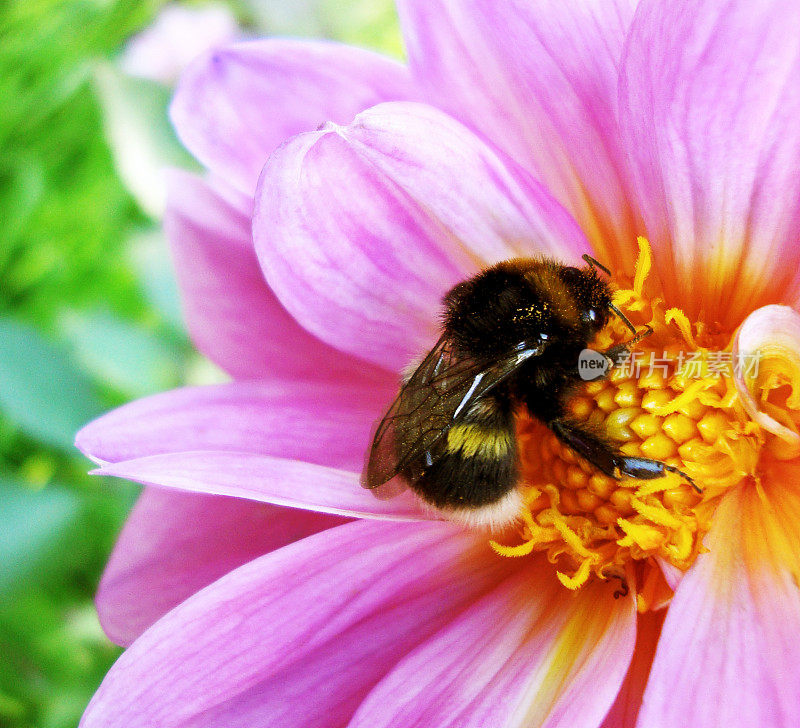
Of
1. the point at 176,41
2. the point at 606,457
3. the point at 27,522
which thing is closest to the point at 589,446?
the point at 606,457

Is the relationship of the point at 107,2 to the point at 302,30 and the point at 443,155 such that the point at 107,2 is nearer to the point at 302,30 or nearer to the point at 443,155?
the point at 302,30

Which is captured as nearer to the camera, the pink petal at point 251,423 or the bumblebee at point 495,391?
the bumblebee at point 495,391

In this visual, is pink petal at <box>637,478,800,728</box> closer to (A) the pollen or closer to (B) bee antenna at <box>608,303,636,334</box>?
(A) the pollen

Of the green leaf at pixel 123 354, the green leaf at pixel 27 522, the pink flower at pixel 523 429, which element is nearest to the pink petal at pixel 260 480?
the pink flower at pixel 523 429

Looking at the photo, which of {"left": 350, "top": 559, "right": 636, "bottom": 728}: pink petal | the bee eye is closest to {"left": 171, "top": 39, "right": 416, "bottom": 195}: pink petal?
the bee eye

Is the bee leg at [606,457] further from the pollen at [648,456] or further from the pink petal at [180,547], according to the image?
the pink petal at [180,547]

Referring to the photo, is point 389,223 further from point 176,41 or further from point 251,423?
point 176,41
